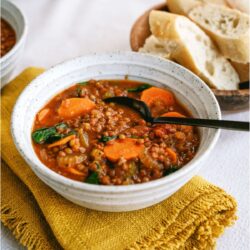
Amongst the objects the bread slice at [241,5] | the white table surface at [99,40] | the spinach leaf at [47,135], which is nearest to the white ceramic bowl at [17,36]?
the white table surface at [99,40]

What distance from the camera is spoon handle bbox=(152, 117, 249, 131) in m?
2.17

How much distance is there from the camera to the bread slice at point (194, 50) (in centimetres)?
319

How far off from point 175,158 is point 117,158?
319 mm

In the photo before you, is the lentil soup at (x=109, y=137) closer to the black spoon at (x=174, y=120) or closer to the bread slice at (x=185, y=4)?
the black spoon at (x=174, y=120)

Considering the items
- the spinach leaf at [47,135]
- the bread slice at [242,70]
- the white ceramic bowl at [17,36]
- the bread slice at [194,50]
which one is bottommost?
the bread slice at [242,70]

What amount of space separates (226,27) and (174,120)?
1.22m

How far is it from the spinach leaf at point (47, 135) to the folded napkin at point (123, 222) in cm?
28

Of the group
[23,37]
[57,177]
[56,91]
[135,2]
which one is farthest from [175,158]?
[135,2]

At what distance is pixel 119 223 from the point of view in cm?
240

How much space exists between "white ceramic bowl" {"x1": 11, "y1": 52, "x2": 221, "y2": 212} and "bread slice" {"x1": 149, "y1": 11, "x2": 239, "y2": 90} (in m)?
0.45

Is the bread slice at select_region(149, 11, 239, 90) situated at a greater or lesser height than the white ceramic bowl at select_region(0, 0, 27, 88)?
lesser

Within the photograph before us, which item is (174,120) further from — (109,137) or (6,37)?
(6,37)

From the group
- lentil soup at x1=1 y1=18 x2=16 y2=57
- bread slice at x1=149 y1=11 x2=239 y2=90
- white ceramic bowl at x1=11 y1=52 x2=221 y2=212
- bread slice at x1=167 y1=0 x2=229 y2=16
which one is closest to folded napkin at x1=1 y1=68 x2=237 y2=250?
white ceramic bowl at x1=11 y1=52 x2=221 y2=212

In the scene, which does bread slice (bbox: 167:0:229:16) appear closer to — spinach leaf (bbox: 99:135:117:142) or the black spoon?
the black spoon
